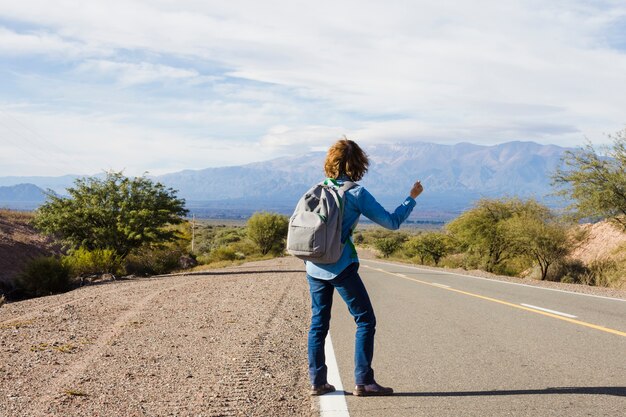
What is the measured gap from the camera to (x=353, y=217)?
5.07 metres

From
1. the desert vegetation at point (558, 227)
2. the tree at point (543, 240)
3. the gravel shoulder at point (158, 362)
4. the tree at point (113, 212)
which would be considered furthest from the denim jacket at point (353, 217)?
the tree at point (543, 240)

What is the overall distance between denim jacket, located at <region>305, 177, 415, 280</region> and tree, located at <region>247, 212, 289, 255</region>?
191ft

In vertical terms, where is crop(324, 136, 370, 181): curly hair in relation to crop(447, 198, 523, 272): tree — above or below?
above

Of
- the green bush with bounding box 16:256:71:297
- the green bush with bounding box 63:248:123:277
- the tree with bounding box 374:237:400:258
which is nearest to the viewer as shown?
the green bush with bounding box 16:256:71:297

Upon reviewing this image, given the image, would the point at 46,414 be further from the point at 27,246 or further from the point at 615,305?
the point at 27,246

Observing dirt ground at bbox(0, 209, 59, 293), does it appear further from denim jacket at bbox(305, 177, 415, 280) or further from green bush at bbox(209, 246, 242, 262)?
denim jacket at bbox(305, 177, 415, 280)

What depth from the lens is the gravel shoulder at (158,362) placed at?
192 inches

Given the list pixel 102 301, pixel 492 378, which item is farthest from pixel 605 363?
pixel 102 301

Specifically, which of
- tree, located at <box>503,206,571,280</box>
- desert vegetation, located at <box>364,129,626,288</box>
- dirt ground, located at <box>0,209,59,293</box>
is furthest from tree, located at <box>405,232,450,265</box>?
dirt ground, located at <box>0,209,59,293</box>

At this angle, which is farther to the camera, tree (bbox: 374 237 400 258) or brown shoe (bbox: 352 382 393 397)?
tree (bbox: 374 237 400 258)

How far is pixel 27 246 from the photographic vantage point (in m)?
36.6

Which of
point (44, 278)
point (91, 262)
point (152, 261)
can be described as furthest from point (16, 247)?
point (44, 278)

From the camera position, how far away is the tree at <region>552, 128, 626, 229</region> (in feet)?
75.8

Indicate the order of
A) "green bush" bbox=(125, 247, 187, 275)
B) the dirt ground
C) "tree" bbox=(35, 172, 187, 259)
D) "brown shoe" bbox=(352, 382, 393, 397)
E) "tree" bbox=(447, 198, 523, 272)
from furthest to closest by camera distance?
"tree" bbox=(447, 198, 523, 272), the dirt ground, "green bush" bbox=(125, 247, 187, 275), "tree" bbox=(35, 172, 187, 259), "brown shoe" bbox=(352, 382, 393, 397)
